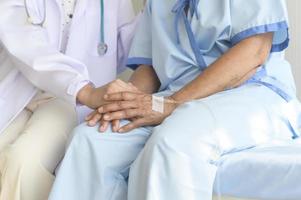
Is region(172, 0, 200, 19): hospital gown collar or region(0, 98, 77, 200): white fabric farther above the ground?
region(172, 0, 200, 19): hospital gown collar

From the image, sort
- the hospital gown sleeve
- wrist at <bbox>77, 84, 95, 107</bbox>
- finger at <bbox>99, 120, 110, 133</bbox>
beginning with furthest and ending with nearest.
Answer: the hospital gown sleeve → wrist at <bbox>77, 84, 95, 107</bbox> → finger at <bbox>99, 120, 110, 133</bbox>

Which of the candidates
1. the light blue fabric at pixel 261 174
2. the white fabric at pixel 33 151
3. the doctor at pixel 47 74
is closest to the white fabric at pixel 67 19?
the doctor at pixel 47 74

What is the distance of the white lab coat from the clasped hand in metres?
0.12

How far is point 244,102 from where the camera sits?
1.16 meters

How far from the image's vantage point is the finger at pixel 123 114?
118 cm

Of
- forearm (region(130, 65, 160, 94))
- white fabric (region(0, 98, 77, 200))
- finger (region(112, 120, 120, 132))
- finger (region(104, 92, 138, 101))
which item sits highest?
finger (region(104, 92, 138, 101))

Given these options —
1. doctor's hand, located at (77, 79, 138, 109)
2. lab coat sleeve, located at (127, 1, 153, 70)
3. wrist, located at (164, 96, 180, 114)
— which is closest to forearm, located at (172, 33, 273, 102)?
wrist, located at (164, 96, 180, 114)

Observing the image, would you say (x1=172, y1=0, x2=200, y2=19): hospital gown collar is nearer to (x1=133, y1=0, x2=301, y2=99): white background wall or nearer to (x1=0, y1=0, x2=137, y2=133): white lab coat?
(x1=0, y1=0, x2=137, y2=133): white lab coat

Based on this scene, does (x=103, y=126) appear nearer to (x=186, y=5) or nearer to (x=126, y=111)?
(x=126, y=111)

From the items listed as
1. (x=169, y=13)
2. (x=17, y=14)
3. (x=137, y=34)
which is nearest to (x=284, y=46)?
(x=169, y=13)

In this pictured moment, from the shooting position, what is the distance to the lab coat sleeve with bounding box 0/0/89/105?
1.31m

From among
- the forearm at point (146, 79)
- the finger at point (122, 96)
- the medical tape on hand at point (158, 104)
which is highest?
the finger at point (122, 96)

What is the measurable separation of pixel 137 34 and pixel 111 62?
0.12 m

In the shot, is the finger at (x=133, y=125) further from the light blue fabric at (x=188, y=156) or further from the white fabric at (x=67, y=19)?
the white fabric at (x=67, y=19)
